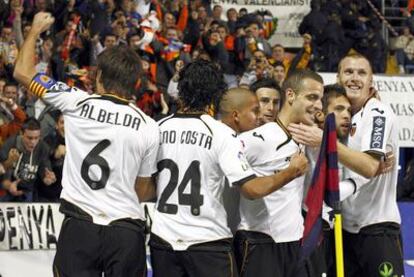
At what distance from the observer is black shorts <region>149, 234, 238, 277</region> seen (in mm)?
6832

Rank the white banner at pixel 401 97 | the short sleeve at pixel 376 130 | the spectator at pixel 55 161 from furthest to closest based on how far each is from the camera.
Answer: the white banner at pixel 401 97 < the spectator at pixel 55 161 < the short sleeve at pixel 376 130

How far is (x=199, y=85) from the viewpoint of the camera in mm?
6930

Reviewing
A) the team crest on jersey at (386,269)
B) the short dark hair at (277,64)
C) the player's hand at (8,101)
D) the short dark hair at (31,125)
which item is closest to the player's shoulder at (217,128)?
the team crest on jersey at (386,269)

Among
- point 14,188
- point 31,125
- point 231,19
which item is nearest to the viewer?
point 14,188

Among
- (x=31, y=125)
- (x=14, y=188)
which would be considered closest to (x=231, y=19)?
(x=31, y=125)

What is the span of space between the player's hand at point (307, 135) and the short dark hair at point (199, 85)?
0.62 meters

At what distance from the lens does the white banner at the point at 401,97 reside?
53.4 ft

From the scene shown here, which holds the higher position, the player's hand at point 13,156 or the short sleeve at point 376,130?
the short sleeve at point 376,130

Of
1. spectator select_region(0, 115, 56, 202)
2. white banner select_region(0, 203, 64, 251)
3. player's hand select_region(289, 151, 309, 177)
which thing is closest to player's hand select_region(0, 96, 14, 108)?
spectator select_region(0, 115, 56, 202)

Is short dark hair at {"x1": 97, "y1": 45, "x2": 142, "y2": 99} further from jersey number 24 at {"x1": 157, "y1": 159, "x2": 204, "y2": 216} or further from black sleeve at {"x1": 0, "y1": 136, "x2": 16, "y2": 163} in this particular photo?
black sleeve at {"x1": 0, "y1": 136, "x2": 16, "y2": 163}

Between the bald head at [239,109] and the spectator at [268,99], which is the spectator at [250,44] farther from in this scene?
the bald head at [239,109]

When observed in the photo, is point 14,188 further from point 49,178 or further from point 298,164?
point 298,164

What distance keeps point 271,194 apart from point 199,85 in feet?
3.09

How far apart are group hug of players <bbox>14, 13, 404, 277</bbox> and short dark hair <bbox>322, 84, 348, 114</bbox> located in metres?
0.33
